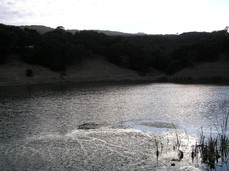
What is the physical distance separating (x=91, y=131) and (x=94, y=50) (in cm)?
8312

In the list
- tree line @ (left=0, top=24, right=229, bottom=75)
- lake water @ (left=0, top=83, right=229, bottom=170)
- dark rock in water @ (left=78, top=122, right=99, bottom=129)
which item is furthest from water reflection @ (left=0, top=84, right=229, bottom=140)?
tree line @ (left=0, top=24, right=229, bottom=75)

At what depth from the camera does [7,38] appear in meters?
82.2

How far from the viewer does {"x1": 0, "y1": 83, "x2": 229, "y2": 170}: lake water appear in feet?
58.4

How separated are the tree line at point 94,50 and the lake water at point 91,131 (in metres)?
45.3

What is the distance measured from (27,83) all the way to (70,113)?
4412 cm

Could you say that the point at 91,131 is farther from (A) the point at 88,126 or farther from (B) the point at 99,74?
(B) the point at 99,74

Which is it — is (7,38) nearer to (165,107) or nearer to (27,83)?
(27,83)

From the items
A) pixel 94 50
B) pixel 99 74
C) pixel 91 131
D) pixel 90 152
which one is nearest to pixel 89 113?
pixel 91 131

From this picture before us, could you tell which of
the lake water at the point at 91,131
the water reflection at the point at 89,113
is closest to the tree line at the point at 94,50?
the water reflection at the point at 89,113

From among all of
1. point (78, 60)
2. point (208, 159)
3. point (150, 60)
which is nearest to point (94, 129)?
point (208, 159)

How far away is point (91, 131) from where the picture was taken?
83.3 ft

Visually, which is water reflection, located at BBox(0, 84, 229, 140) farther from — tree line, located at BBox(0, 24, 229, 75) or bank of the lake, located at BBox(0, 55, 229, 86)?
tree line, located at BBox(0, 24, 229, 75)

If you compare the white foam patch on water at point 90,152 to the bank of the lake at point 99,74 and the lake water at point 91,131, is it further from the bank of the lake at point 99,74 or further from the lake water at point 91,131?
the bank of the lake at point 99,74

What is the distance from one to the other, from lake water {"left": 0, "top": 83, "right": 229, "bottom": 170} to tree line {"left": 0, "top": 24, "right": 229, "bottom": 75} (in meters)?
45.3
